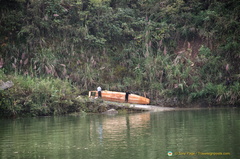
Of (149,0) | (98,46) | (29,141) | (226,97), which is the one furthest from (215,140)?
(149,0)

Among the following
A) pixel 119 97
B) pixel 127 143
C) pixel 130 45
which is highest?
pixel 130 45

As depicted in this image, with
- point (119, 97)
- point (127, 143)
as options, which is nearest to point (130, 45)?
point (119, 97)

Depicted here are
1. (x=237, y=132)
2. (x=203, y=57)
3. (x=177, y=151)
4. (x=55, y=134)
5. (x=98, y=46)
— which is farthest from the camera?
(x=98, y=46)

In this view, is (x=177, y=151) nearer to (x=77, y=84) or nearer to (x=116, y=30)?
(x=77, y=84)

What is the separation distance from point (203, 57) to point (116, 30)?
32.1 ft

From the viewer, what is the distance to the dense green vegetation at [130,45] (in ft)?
106

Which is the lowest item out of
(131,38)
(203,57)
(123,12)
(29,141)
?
(29,141)

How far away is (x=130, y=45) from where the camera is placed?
128 ft

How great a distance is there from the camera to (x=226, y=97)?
29891mm

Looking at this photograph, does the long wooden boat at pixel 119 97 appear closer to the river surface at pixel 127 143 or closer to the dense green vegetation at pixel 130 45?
the dense green vegetation at pixel 130 45

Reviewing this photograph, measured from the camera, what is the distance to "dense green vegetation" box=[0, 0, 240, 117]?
32406mm

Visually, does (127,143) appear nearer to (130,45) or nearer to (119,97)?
(119,97)

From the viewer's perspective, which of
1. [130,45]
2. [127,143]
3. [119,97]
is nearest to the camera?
[127,143]

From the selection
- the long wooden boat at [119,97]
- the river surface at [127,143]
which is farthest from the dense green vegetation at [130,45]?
the river surface at [127,143]
